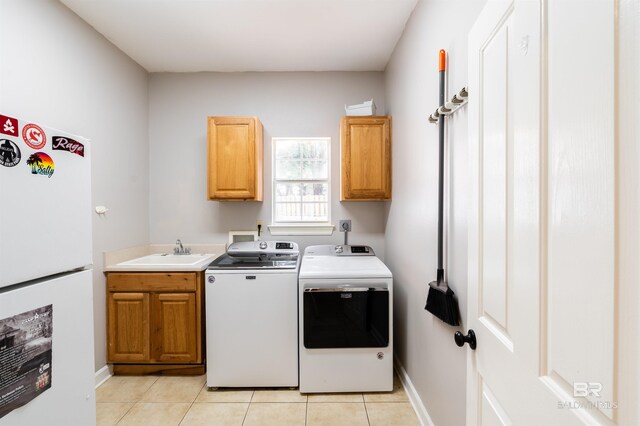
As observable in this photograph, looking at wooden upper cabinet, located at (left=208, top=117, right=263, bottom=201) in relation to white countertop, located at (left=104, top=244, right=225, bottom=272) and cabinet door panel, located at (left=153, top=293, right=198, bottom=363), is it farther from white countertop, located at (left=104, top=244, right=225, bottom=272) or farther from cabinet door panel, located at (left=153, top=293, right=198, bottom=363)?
cabinet door panel, located at (left=153, top=293, right=198, bottom=363)

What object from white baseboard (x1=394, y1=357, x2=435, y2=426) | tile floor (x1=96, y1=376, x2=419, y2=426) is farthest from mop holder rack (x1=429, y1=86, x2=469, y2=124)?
tile floor (x1=96, y1=376, x2=419, y2=426)

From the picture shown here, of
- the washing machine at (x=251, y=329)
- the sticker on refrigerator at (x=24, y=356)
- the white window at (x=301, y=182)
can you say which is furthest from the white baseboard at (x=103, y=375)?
the white window at (x=301, y=182)

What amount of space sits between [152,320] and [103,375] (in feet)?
1.93

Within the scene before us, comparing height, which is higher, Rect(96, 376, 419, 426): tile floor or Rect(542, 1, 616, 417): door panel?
Rect(542, 1, 616, 417): door panel

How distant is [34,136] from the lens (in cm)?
104

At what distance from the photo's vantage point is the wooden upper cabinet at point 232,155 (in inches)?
106

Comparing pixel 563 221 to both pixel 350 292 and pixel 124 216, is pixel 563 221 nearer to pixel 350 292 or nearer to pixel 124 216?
pixel 350 292

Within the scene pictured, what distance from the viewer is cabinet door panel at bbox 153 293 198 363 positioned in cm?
242

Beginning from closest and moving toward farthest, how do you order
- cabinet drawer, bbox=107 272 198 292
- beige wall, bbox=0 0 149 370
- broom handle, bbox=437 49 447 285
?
broom handle, bbox=437 49 447 285
beige wall, bbox=0 0 149 370
cabinet drawer, bbox=107 272 198 292

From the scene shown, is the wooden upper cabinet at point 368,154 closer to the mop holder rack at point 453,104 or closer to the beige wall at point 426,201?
the beige wall at point 426,201

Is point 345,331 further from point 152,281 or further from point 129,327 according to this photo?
point 129,327

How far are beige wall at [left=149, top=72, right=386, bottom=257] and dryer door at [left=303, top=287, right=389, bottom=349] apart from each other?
0.97 metres

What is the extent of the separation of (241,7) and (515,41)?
6.55ft

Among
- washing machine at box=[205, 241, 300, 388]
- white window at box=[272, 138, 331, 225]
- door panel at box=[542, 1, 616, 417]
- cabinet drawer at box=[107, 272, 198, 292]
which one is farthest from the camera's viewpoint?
white window at box=[272, 138, 331, 225]
